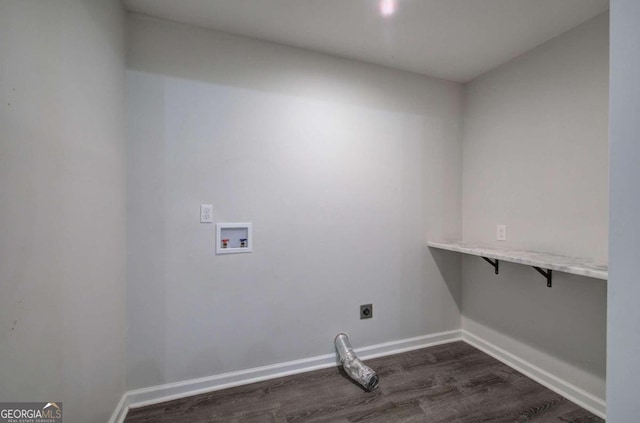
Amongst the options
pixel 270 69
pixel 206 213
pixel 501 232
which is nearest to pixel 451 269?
pixel 501 232

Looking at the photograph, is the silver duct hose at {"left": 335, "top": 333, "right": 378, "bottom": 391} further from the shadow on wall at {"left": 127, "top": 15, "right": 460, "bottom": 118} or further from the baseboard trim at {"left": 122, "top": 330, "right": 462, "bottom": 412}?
the shadow on wall at {"left": 127, "top": 15, "right": 460, "bottom": 118}

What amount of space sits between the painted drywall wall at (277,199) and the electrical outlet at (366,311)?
47mm

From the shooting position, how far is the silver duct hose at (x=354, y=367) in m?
1.68

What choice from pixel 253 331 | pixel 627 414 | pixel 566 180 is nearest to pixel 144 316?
pixel 253 331

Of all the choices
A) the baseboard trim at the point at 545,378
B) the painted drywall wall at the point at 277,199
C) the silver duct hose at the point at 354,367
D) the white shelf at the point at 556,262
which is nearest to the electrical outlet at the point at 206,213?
the painted drywall wall at the point at 277,199

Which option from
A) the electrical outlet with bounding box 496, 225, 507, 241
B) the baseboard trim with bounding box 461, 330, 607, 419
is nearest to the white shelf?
the electrical outlet with bounding box 496, 225, 507, 241

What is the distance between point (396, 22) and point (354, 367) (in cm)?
229

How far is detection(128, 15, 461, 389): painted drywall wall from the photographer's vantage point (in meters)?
1.62

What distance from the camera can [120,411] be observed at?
1452mm

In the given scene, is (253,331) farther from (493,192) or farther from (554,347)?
(493,192)

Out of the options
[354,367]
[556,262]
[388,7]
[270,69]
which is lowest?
[354,367]

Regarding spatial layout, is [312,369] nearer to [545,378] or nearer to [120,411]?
[120,411]

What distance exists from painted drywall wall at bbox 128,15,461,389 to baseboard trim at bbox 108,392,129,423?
0.10 m

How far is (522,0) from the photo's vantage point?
4.80 ft
